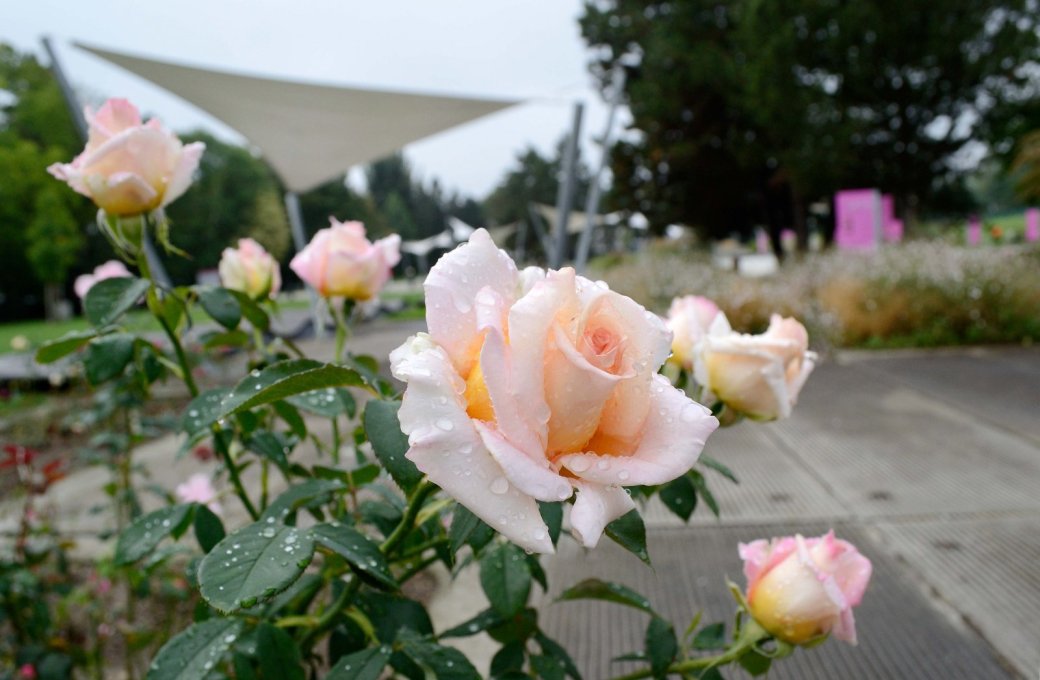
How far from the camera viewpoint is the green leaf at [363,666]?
0.51 metres

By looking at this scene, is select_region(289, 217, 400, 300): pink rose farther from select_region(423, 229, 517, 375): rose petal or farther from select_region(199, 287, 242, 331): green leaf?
select_region(423, 229, 517, 375): rose petal

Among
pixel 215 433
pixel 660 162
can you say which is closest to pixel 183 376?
pixel 215 433

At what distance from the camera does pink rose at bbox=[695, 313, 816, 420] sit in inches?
24.0

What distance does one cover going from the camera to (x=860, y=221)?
8352mm

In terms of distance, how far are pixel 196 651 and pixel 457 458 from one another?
383mm

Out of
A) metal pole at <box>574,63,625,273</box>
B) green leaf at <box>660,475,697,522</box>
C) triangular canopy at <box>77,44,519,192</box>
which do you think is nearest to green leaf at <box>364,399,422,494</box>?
green leaf at <box>660,475,697,522</box>

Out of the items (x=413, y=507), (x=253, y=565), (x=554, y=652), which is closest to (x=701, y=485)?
(x=554, y=652)

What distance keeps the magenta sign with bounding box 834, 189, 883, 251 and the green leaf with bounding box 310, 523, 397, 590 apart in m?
8.74

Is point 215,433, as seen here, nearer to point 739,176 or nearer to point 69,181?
point 69,181

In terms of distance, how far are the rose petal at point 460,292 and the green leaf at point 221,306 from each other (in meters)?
0.43

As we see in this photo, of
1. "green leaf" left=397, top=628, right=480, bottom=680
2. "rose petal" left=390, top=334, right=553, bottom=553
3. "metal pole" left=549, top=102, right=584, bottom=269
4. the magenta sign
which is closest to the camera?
"rose petal" left=390, top=334, right=553, bottom=553

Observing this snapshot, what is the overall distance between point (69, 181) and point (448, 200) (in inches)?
2027

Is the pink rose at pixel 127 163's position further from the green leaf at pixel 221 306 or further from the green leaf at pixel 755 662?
the green leaf at pixel 755 662

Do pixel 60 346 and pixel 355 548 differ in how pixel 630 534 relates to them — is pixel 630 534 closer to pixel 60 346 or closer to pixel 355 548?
pixel 355 548
